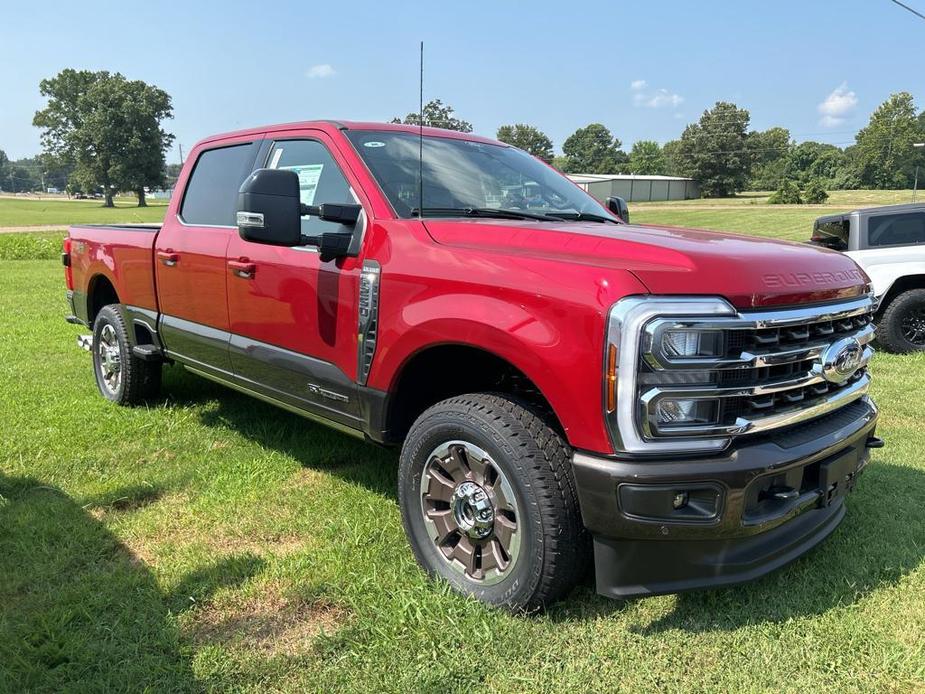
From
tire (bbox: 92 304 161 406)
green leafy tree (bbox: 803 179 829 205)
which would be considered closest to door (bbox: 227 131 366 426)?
tire (bbox: 92 304 161 406)

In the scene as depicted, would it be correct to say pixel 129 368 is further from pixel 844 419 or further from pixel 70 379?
pixel 844 419

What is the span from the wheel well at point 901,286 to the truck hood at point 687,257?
573 cm

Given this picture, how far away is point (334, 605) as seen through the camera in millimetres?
2867

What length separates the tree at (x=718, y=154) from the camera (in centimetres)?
7750

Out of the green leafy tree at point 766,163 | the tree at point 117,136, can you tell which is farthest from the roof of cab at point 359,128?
the green leafy tree at point 766,163

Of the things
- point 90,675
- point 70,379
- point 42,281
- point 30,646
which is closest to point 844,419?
point 90,675

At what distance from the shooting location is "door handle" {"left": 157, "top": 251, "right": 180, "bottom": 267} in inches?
177

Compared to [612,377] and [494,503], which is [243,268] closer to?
[494,503]

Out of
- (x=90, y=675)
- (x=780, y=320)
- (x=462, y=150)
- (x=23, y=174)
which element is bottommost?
(x=90, y=675)

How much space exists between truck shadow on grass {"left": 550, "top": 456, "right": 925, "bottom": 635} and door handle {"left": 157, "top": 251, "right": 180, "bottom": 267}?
10.5 feet

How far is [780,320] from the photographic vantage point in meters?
2.37

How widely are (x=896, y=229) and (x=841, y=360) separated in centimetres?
650

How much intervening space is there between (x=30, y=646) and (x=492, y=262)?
2190 mm

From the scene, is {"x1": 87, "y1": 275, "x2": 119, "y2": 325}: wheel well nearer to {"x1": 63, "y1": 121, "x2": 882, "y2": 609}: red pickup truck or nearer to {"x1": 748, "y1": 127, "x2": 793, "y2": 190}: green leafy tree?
{"x1": 63, "y1": 121, "x2": 882, "y2": 609}: red pickup truck
